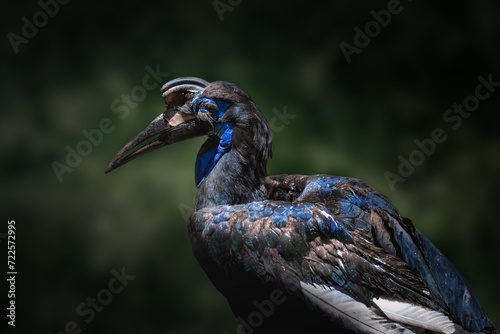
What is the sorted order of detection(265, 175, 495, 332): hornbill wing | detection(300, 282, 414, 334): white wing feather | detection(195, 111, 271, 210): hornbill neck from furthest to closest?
detection(195, 111, 271, 210): hornbill neck
detection(265, 175, 495, 332): hornbill wing
detection(300, 282, 414, 334): white wing feather

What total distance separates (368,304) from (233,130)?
0.82 meters

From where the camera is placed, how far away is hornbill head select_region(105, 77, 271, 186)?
2.53 metres

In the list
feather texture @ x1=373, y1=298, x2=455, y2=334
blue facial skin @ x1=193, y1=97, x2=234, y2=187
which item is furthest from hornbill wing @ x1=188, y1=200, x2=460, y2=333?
blue facial skin @ x1=193, y1=97, x2=234, y2=187

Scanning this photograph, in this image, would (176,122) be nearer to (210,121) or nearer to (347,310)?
(210,121)

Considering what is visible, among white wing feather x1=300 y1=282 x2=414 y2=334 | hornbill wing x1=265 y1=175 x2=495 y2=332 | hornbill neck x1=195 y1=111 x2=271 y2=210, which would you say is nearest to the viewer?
white wing feather x1=300 y1=282 x2=414 y2=334

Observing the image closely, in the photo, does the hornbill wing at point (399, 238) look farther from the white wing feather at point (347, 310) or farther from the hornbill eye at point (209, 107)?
the hornbill eye at point (209, 107)

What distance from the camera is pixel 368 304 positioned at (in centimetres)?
214

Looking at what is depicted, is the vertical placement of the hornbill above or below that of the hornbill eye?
below

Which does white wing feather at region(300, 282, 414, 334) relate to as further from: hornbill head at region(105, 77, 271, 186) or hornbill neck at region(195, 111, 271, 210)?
hornbill head at region(105, 77, 271, 186)

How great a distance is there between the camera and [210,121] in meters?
2.55

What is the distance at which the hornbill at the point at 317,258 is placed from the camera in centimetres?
215

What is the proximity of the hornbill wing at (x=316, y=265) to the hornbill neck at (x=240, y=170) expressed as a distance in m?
0.16

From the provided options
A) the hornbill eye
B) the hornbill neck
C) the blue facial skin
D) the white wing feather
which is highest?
the hornbill eye

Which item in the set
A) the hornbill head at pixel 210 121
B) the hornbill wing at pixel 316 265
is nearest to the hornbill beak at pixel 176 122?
the hornbill head at pixel 210 121
